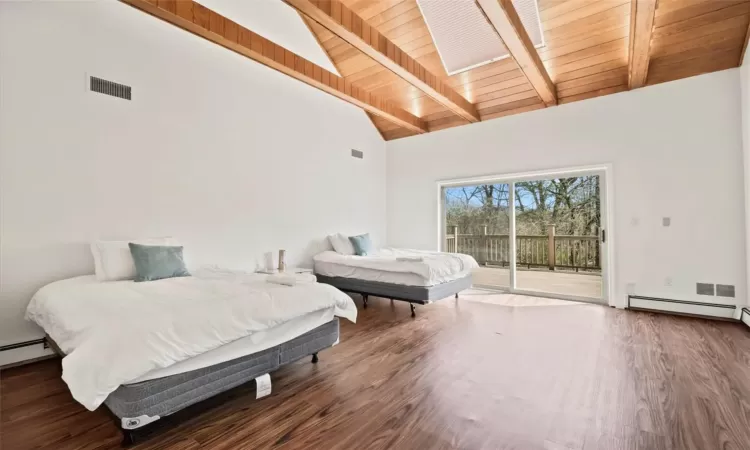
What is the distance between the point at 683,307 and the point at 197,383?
527 cm

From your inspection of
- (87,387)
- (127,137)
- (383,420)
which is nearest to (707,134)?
(383,420)

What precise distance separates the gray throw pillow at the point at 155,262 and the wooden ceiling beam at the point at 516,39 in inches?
140

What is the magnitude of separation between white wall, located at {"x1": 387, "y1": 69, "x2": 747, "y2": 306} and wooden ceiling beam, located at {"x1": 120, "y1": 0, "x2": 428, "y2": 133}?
2.61m

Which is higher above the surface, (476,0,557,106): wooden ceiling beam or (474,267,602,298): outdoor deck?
(476,0,557,106): wooden ceiling beam

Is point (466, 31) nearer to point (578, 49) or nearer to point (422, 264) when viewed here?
point (578, 49)

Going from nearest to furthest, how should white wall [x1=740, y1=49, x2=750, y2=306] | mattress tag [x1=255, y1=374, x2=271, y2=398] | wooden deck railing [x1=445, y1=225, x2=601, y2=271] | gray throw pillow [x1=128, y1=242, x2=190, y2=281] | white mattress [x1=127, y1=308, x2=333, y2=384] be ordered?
1. white mattress [x1=127, y1=308, x2=333, y2=384]
2. mattress tag [x1=255, y1=374, x2=271, y2=398]
3. gray throw pillow [x1=128, y1=242, x2=190, y2=281]
4. white wall [x1=740, y1=49, x2=750, y2=306]
5. wooden deck railing [x1=445, y1=225, x2=601, y2=271]

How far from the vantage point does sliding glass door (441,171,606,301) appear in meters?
5.08

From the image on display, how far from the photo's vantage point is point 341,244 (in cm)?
551

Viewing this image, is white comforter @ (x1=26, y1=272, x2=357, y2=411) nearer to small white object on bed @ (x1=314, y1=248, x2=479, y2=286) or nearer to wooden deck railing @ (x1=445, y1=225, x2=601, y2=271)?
small white object on bed @ (x1=314, y1=248, x2=479, y2=286)

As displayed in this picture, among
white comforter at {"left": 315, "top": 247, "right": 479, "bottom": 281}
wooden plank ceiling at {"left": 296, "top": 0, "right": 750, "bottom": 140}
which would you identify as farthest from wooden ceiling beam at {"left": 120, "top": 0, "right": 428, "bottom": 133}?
white comforter at {"left": 315, "top": 247, "right": 479, "bottom": 281}

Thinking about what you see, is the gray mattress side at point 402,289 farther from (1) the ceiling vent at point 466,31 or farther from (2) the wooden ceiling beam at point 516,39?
(1) the ceiling vent at point 466,31

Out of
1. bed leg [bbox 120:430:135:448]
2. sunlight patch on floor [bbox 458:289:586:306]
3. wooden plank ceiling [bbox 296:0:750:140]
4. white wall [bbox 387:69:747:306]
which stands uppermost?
wooden plank ceiling [bbox 296:0:750:140]

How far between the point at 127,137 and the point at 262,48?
5.45 feet

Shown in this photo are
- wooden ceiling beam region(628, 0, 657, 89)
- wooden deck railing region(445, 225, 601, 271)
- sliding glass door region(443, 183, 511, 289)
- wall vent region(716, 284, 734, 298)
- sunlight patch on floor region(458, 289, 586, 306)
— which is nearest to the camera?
wooden ceiling beam region(628, 0, 657, 89)
